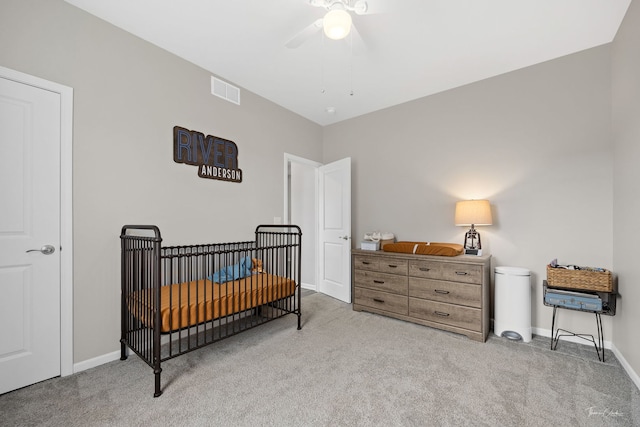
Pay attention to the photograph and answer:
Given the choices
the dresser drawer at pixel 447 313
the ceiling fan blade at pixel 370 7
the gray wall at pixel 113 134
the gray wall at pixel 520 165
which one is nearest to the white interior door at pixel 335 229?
the gray wall at pixel 520 165

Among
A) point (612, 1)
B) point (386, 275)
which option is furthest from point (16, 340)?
point (612, 1)

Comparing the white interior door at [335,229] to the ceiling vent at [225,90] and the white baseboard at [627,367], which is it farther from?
the white baseboard at [627,367]

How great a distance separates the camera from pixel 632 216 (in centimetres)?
194

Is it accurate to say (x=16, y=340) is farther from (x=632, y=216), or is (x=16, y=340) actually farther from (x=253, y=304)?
(x=632, y=216)

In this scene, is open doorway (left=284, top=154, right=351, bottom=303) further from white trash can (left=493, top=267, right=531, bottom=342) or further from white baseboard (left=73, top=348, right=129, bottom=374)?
white baseboard (left=73, top=348, right=129, bottom=374)

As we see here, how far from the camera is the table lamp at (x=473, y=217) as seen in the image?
270 cm

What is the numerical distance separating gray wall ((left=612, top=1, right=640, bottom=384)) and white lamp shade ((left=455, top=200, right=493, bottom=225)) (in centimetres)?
91

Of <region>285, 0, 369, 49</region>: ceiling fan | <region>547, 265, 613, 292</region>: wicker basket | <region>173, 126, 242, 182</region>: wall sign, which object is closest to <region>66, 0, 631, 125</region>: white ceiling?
<region>285, 0, 369, 49</region>: ceiling fan

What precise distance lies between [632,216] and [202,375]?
3285mm

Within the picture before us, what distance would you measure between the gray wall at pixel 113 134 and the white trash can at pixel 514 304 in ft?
9.21

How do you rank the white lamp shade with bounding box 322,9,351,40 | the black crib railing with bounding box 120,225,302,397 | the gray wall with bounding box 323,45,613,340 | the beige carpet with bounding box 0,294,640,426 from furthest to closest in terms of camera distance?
the gray wall with bounding box 323,45,613,340 → the black crib railing with bounding box 120,225,302,397 → the white lamp shade with bounding box 322,9,351,40 → the beige carpet with bounding box 0,294,640,426

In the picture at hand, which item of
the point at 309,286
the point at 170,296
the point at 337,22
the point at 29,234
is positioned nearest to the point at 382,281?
the point at 309,286

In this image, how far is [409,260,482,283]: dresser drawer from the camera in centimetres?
256

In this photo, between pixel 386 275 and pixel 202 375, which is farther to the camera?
pixel 386 275
